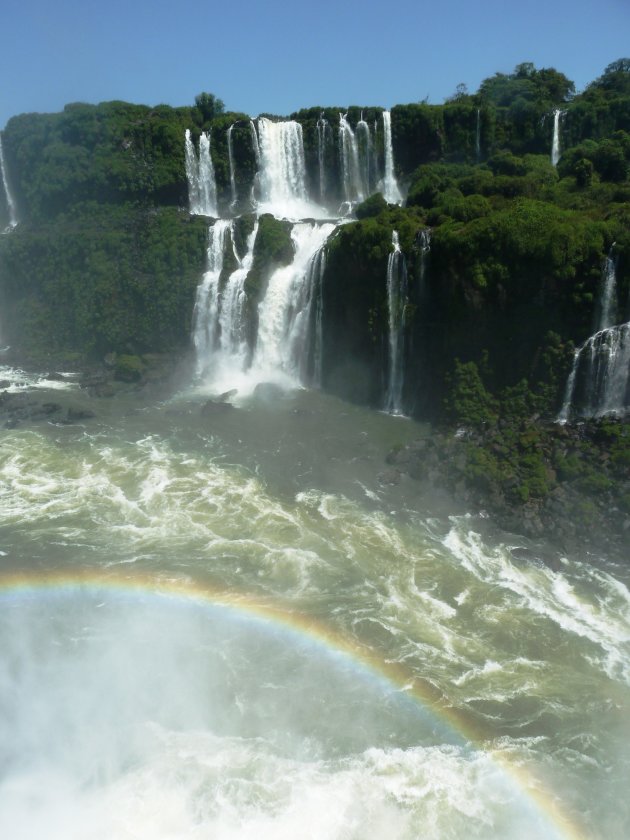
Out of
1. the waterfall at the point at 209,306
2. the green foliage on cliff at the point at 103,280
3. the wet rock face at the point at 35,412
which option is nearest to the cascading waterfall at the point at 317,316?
the waterfall at the point at 209,306

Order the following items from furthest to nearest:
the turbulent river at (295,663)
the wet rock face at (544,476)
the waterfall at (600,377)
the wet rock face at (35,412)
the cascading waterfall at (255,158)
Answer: the cascading waterfall at (255,158), the wet rock face at (35,412), the waterfall at (600,377), the wet rock face at (544,476), the turbulent river at (295,663)

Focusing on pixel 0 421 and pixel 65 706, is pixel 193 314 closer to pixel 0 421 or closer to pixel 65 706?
pixel 0 421

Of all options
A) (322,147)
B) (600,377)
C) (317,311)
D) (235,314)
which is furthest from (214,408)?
(322,147)

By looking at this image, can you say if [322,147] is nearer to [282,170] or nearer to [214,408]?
[282,170]

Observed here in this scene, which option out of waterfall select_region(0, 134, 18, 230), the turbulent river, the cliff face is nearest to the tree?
the cliff face

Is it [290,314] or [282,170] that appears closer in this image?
[290,314]

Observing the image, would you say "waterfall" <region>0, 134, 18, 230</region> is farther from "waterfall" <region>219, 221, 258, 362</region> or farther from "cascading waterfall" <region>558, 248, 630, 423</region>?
"cascading waterfall" <region>558, 248, 630, 423</region>

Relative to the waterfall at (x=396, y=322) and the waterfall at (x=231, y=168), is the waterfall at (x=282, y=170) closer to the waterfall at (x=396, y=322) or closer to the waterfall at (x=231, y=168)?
the waterfall at (x=231, y=168)
